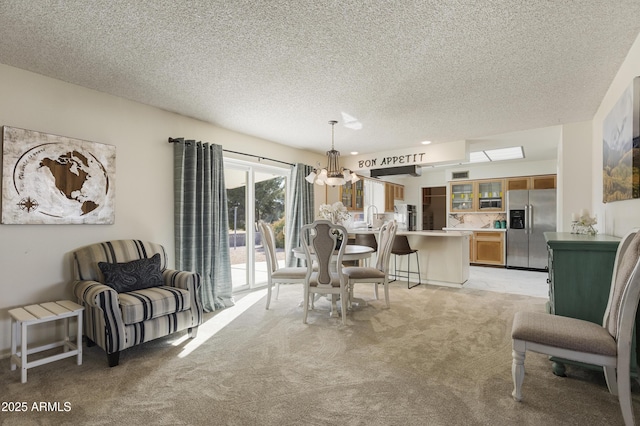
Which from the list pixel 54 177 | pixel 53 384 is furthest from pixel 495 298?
pixel 54 177

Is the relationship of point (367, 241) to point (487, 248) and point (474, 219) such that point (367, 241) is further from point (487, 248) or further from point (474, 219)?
point (474, 219)

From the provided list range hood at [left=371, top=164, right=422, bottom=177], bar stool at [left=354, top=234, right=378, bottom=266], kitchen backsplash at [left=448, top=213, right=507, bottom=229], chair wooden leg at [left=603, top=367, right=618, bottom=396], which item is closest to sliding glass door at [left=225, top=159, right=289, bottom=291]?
bar stool at [left=354, top=234, right=378, bottom=266]

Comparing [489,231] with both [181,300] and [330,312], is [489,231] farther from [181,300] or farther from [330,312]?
[181,300]

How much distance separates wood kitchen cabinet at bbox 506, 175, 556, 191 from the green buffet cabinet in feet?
19.0

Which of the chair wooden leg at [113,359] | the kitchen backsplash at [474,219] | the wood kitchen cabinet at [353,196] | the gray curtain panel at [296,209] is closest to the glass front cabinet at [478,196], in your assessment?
the kitchen backsplash at [474,219]

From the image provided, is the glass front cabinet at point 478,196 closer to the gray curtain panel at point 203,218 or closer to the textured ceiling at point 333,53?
the textured ceiling at point 333,53

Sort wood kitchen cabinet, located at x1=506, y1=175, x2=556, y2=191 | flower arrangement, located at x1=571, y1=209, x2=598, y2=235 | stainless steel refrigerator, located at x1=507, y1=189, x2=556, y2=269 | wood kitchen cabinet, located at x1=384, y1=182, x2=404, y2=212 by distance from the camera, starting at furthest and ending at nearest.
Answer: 1. wood kitchen cabinet, located at x1=384, y1=182, x2=404, y2=212
2. wood kitchen cabinet, located at x1=506, y1=175, x2=556, y2=191
3. stainless steel refrigerator, located at x1=507, y1=189, x2=556, y2=269
4. flower arrangement, located at x1=571, y1=209, x2=598, y2=235

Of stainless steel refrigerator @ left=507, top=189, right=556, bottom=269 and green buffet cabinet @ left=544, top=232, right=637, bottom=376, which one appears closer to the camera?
green buffet cabinet @ left=544, top=232, right=637, bottom=376

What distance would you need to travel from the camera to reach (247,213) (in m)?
5.16

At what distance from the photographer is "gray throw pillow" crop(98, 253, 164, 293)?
285 cm

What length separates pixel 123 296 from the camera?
273cm

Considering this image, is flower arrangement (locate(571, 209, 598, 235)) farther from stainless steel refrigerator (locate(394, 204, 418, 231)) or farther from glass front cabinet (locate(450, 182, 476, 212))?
glass front cabinet (locate(450, 182, 476, 212))

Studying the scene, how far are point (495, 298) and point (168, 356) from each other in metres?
4.16

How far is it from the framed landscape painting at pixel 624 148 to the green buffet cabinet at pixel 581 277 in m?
0.46
